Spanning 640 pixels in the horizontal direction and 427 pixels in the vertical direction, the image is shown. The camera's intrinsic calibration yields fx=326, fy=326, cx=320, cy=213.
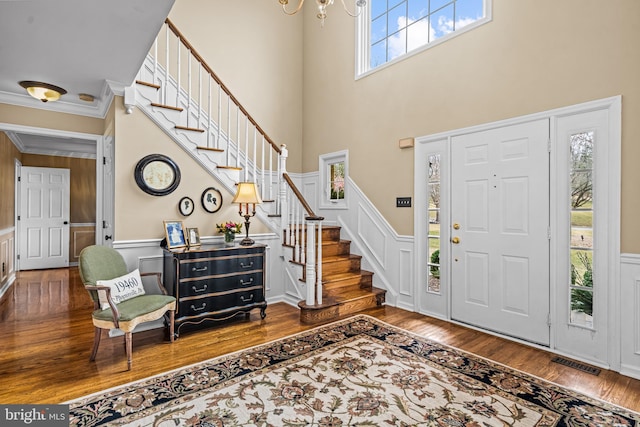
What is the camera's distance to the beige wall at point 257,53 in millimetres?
4977

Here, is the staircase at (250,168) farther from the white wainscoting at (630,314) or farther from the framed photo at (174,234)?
the white wainscoting at (630,314)

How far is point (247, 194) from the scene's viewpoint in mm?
3785

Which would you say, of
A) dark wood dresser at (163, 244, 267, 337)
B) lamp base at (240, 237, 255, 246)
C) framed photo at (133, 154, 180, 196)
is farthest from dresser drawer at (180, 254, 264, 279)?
framed photo at (133, 154, 180, 196)

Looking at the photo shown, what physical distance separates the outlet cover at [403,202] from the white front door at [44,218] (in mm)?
7350

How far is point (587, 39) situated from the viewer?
282 centimetres

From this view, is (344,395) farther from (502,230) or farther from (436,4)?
(436,4)

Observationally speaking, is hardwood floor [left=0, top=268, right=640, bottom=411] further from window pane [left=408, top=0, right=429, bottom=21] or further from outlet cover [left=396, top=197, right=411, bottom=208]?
window pane [left=408, top=0, right=429, bottom=21]

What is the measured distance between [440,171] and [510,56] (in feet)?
4.38

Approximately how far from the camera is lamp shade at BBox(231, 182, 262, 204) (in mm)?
3781

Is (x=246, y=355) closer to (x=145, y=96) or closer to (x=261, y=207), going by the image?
(x=261, y=207)

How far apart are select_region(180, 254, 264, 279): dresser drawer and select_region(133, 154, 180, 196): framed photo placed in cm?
89

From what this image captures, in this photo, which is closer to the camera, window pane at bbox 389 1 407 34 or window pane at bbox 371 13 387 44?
window pane at bbox 389 1 407 34

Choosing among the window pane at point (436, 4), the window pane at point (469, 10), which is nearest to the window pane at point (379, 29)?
the window pane at point (436, 4)

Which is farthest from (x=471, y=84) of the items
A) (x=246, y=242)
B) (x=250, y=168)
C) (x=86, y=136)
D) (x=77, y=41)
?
(x=86, y=136)
